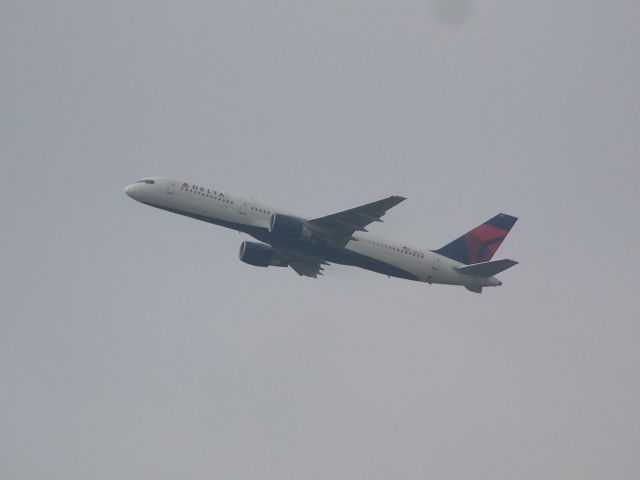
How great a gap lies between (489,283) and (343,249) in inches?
424

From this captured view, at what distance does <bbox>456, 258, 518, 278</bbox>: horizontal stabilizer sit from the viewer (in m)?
69.3

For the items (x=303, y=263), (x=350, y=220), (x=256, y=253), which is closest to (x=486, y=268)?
(x=350, y=220)

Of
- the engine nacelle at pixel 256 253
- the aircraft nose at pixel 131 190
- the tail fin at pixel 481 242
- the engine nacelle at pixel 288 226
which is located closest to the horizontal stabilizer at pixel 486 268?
the tail fin at pixel 481 242

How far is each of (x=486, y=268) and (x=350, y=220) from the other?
10378 mm

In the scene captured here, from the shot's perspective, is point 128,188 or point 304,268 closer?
point 128,188

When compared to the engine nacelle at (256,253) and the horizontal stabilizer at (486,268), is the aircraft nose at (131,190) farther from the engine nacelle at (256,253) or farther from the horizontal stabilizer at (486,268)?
the horizontal stabilizer at (486,268)

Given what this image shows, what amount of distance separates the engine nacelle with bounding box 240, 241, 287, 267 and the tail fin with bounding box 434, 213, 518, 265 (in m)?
12.5

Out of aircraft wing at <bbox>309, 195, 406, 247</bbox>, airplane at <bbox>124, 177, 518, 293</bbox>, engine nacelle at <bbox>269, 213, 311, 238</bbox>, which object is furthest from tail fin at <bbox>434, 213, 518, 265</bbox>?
engine nacelle at <bbox>269, 213, 311, 238</bbox>

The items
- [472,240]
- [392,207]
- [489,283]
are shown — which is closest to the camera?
[392,207]

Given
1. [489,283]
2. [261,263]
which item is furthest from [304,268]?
[489,283]

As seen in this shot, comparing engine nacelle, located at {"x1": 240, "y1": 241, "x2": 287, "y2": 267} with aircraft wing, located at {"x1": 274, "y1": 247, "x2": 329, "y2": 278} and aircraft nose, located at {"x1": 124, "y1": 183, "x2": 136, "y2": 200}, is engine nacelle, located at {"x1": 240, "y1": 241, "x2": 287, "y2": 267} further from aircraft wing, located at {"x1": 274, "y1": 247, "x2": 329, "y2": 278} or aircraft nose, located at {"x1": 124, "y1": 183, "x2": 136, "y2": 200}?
aircraft nose, located at {"x1": 124, "y1": 183, "x2": 136, "y2": 200}

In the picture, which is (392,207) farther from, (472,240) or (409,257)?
(472,240)

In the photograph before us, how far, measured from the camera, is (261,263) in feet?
244

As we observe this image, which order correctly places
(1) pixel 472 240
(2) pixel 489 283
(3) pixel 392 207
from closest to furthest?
(3) pixel 392 207 < (2) pixel 489 283 < (1) pixel 472 240
